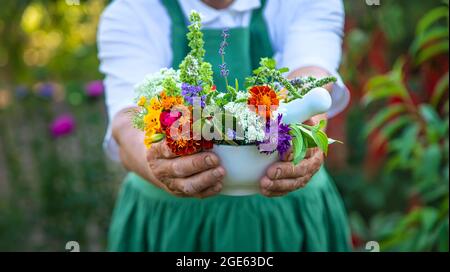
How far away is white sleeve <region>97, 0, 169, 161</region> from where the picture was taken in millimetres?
1030

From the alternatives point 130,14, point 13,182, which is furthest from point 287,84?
point 13,182

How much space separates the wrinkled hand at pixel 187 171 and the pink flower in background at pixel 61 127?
3.92ft

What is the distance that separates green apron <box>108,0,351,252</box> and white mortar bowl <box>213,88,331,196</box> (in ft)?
0.63

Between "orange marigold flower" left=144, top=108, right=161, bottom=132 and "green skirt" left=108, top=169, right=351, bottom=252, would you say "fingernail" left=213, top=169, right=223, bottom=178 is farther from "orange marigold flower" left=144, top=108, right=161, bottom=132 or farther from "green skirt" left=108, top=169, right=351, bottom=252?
"green skirt" left=108, top=169, right=351, bottom=252

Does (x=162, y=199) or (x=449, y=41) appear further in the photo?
(x=449, y=41)

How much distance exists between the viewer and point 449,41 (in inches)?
58.1

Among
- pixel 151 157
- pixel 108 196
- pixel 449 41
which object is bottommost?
pixel 108 196

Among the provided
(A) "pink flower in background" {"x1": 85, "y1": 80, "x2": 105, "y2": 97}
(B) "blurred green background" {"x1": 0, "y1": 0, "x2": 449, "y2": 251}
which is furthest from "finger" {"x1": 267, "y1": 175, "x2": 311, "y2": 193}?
(A) "pink flower in background" {"x1": 85, "y1": 80, "x2": 105, "y2": 97}

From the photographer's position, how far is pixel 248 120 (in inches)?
29.7

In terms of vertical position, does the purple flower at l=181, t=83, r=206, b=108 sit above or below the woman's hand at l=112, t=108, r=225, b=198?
above

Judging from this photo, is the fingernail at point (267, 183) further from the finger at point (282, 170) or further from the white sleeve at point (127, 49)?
the white sleeve at point (127, 49)

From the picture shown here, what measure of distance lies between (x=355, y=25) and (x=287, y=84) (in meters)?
1.30

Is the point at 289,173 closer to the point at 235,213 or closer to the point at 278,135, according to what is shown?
the point at 278,135
